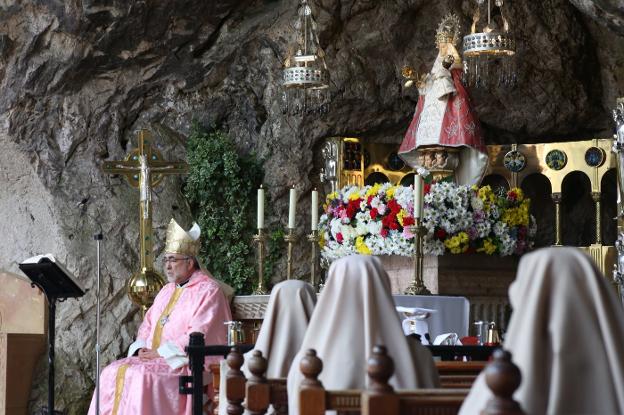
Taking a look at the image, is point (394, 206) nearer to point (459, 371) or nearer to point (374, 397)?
point (459, 371)

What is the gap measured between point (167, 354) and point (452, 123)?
142 inches

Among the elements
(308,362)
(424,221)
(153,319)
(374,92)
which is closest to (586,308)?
(308,362)

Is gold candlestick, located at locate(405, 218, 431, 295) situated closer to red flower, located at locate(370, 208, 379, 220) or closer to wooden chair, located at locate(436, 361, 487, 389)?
red flower, located at locate(370, 208, 379, 220)

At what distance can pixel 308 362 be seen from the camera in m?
3.79

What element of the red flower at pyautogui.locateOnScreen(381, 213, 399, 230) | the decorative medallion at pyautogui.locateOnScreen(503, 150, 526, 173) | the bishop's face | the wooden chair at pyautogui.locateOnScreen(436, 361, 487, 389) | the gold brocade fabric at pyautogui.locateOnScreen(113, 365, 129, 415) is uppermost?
the decorative medallion at pyautogui.locateOnScreen(503, 150, 526, 173)

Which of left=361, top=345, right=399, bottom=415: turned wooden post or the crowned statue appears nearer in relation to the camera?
left=361, top=345, right=399, bottom=415: turned wooden post

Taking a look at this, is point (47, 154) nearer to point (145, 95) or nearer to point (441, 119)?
point (145, 95)

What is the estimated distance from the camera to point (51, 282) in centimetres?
984

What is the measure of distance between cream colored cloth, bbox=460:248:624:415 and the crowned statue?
26.8 feet

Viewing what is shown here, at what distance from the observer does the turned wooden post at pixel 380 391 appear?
11.2 ft

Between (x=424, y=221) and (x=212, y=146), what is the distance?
434 cm

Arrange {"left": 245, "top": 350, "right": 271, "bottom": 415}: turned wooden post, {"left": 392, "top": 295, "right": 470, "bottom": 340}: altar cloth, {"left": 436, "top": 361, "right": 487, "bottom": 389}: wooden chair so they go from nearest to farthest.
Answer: {"left": 245, "top": 350, "right": 271, "bottom": 415}: turned wooden post → {"left": 436, "top": 361, "right": 487, "bottom": 389}: wooden chair → {"left": 392, "top": 295, "right": 470, "bottom": 340}: altar cloth

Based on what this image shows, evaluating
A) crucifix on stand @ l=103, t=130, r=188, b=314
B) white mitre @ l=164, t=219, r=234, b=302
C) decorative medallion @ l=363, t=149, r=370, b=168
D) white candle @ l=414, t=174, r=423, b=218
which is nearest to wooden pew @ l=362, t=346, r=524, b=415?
white candle @ l=414, t=174, r=423, b=218

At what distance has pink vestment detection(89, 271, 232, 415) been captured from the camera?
31.4 feet
